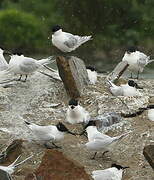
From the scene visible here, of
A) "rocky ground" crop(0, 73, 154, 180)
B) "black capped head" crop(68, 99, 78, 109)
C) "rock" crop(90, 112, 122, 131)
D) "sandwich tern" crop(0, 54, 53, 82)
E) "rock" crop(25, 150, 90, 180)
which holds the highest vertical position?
"sandwich tern" crop(0, 54, 53, 82)

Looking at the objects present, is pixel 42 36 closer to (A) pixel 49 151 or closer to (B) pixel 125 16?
(B) pixel 125 16

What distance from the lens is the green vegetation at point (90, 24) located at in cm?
1294

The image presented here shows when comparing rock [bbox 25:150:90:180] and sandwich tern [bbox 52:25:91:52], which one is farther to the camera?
sandwich tern [bbox 52:25:91:52]

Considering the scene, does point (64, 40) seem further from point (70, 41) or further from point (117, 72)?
point (117, 72)

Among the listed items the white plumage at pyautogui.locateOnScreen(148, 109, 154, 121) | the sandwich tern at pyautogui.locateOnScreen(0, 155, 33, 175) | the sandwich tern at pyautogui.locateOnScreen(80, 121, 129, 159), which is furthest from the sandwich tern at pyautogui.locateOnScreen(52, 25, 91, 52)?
the sandwich tern at pyautogui.locateOnScreen(0, 155, 33, 175)

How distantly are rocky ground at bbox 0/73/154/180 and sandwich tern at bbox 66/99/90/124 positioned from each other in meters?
0.06

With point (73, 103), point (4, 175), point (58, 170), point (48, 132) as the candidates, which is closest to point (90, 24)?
point (73, 103)

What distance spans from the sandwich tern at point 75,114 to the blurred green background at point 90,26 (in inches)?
237

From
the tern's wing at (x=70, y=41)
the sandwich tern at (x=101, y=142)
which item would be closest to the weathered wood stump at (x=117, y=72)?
the tern's wing at (x=70, y=41)

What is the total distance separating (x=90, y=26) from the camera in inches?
524

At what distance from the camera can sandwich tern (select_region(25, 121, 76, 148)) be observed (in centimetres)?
588

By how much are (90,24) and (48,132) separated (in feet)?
25.0

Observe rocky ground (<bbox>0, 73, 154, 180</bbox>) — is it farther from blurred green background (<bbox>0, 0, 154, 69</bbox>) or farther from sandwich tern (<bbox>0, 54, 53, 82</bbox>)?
blurred green background (<bbox>0, 0, 154, 69</bbox>)

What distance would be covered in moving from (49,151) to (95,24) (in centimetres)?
835
